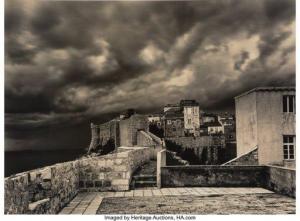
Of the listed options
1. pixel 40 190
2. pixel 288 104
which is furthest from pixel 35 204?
pixel 288 104

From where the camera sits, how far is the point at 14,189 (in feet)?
17.9

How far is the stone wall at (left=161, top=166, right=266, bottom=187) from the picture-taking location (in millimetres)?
10789

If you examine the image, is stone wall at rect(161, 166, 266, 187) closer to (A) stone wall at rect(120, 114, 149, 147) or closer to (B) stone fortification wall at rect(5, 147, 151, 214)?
(B) stone fortification wall at rect(5, 147, 151, 214)

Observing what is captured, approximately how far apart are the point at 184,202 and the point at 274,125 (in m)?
6.95

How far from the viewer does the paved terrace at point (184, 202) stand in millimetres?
7578

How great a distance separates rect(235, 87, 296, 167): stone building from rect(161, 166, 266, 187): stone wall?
3.08m

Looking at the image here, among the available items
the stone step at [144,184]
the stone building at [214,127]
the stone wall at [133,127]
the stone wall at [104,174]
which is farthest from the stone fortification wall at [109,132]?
the stone wall at [104,174]

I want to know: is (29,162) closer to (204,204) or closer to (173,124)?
(173,124)

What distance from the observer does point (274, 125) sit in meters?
13.7

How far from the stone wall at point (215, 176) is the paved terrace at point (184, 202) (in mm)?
465

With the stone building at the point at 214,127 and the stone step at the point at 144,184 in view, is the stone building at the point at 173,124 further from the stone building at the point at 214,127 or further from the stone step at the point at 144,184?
the stone step at the point at 144,184

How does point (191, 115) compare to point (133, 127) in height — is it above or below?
above

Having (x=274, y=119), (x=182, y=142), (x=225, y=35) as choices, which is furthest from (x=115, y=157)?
(x=182, y=142)

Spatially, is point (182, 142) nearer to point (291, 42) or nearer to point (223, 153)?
point (223, 153)
